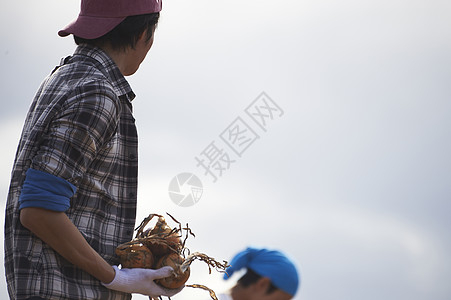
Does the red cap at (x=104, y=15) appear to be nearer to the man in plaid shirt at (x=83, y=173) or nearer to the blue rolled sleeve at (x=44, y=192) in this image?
the man in plaid shirt at (x=83, y=173)

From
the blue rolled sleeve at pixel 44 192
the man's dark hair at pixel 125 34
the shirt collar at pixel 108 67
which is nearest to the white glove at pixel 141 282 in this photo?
the blue rolled sleeve at pixel 44 192

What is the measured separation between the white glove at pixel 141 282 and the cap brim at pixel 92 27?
1.03 meters

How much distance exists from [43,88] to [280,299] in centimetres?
137

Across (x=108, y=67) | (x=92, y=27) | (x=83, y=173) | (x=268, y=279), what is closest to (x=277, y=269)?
(x=268, y=279)

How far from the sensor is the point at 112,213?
364cm

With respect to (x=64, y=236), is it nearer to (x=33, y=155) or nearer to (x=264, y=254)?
(x=33, y=155)

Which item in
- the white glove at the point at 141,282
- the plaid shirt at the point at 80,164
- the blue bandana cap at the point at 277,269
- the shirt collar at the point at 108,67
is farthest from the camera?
the shirt collar at the point at 108,67

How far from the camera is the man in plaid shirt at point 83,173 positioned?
3.35m

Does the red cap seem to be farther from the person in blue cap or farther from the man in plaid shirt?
the person in blue cap

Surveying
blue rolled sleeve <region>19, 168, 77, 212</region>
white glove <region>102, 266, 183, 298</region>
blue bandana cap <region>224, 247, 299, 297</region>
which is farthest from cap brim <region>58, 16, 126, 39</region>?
blue bandana cap <region>224, 247, 299, 297</region>

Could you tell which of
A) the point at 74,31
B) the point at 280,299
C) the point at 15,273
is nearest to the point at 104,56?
the point at 74,31

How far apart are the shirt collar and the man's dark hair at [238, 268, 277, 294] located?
96 centimetres

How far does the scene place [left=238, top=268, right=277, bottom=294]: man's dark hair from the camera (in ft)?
10.8

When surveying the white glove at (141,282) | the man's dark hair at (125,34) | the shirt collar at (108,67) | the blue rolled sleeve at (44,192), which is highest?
the man's dark hair at (125,34)
